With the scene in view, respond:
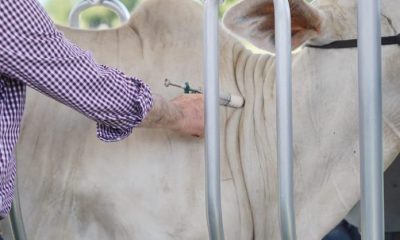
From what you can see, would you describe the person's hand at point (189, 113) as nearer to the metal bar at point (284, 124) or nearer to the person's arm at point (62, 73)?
the person's arm at point (62, 73)

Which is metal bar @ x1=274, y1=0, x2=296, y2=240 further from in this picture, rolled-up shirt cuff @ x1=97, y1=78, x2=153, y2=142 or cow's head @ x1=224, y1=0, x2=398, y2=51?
rolled-up shirt cuff @ x1=97, y1=78, x2=153, y2=142

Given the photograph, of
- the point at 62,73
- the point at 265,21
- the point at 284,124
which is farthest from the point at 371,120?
the point at 62,73

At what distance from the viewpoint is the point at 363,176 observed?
1.23 m

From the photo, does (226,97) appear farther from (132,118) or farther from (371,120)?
(371,120)

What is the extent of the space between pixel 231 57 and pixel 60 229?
30.5 inches

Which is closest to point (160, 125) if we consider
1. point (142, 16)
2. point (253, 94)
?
point (253, 94)

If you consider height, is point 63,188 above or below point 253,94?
below

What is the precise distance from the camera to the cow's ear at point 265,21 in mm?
1680

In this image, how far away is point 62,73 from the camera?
157cm

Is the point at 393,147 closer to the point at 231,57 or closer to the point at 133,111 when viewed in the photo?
the point at 231,57

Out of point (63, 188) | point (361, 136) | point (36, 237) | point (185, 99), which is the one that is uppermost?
point (185, 99)

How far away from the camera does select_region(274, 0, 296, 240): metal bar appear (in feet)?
4.58

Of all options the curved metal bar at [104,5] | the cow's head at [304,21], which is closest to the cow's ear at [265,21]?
the cow's head at [304,21]

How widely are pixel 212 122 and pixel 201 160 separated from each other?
651mm
